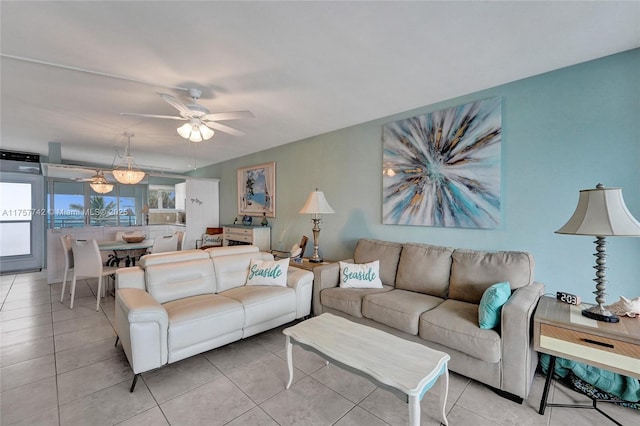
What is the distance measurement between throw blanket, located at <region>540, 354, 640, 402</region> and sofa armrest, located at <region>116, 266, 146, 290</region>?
3.56 m

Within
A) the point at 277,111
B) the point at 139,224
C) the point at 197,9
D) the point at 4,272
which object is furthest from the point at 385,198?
the point at 4,272

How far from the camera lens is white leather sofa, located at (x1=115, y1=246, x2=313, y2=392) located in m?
1.96

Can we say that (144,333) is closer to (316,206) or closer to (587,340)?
(316,206)

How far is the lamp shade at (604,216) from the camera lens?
1.56m

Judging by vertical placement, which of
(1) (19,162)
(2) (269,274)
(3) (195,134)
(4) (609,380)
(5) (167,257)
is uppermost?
(1) (19,162)

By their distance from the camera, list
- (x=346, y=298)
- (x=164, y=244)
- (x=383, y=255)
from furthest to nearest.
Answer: (x=164, y=244), (x=383, y=255), (x=346, y=298)

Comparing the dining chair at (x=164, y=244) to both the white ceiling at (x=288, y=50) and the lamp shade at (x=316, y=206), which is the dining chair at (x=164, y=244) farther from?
the lamp shade at (x=316, y=206)

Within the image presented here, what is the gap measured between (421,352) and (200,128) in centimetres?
263

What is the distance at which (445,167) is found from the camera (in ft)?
9.52

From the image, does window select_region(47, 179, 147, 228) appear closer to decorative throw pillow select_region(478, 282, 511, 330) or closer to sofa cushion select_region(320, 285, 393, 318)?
sofa cushion select_region(320, 285, 393, 318)

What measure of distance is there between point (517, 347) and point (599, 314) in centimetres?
52

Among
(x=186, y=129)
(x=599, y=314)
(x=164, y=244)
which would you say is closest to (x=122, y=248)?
(x=164, y=244)

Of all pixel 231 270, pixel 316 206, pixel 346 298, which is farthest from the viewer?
pixel 316 206

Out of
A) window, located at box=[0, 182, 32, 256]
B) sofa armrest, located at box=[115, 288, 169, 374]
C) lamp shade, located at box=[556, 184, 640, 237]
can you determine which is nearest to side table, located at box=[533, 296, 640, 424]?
lamp shade, located at box=[556, 184, 640, 237]
